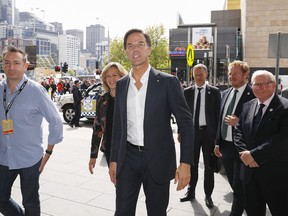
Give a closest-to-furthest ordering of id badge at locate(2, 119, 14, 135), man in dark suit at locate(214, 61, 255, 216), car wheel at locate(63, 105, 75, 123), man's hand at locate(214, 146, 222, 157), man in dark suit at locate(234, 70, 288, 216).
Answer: id badge at locate(2, 119, 14, 135)
man in dark suit at locate(234, 70, 288, 216)
man in dark suit at locate(214, 61, 255, 216)
man's hand at locate(214, 146, 222, 157)
car wheel at locate(63, 105, 75, 123)

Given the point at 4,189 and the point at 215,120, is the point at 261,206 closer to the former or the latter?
the point at 215,120

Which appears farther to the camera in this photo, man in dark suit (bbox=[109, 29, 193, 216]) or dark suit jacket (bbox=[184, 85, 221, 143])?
dark suit jacket (bbox=[184, 85, 221, 143])

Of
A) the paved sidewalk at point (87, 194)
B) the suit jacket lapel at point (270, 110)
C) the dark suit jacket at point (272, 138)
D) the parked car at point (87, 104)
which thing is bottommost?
the paved sidewalk at point (87, 194)

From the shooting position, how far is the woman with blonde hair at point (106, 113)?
351cm

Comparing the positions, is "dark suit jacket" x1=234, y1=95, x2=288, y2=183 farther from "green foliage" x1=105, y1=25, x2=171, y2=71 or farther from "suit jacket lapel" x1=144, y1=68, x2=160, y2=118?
"green foliage" x1=105, y1=25, x2=171, y2=71

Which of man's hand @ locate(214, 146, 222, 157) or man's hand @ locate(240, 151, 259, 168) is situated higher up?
man's hand @ locate(240, 151, 259, 168)

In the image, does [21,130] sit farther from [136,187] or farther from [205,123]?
[205,123]

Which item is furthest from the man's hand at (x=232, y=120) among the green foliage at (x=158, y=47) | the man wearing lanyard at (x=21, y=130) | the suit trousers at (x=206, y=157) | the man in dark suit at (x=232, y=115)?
the green foliage at (x=158, y=47)

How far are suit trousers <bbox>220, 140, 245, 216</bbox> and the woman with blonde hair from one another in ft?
4.72

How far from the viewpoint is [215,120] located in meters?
4.56

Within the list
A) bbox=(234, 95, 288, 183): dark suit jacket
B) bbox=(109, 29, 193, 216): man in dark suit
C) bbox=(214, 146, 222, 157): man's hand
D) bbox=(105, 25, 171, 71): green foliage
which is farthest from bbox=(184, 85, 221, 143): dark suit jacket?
bbox=(105, 25, 171, 71): green foliage

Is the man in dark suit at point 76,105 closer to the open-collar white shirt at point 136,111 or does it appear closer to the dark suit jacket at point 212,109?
the dark suit jacket at point 212,109

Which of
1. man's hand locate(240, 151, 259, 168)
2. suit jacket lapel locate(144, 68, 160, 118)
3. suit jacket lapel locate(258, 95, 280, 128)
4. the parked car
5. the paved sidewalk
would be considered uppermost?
suit jacket lapel locate(144, 68, 160, 118)

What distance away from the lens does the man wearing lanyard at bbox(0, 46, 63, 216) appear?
2.85 metres
